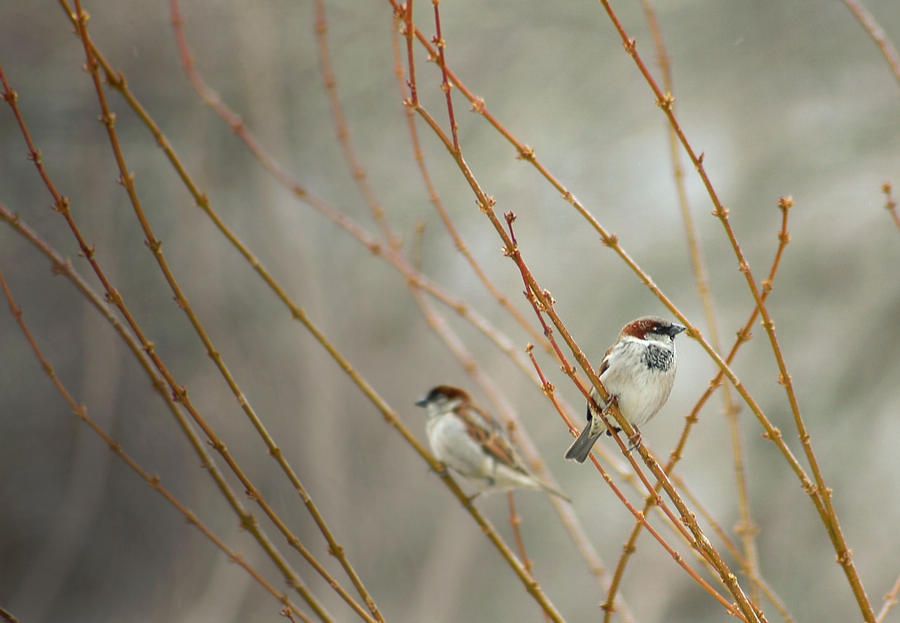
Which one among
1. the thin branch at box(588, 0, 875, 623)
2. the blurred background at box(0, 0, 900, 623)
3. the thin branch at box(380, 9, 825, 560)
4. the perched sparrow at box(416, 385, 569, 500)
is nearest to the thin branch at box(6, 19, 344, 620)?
the thin branch at box(380, 9, 825, 560)

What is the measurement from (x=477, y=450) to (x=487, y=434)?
36 mm

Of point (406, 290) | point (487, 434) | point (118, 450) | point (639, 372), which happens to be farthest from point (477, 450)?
point (406, 290)

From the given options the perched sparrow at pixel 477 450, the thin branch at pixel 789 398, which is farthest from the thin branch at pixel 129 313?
the perched sparrow at pixel 477 450

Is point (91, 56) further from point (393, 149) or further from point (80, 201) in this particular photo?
point (393, 149)

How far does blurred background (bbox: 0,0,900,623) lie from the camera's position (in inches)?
109

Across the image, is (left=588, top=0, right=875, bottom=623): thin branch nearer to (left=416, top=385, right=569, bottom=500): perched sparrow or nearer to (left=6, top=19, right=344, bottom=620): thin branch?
(left=6, top=19, right=344, bottom=620): thin branch

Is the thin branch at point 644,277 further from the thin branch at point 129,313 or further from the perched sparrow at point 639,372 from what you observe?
the perched sparrow at point 639,372

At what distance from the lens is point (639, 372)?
128cm

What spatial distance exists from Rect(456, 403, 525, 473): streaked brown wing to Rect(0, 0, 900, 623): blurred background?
1.41 m

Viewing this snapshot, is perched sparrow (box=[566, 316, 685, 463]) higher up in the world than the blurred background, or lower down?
lower down

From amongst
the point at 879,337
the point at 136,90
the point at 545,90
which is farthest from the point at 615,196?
the point at 136,90

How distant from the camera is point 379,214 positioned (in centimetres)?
115

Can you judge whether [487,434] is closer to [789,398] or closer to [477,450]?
[477,450]

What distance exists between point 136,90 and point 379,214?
219cm
